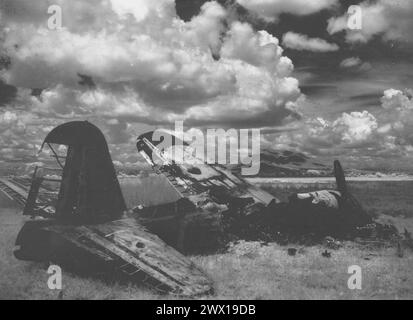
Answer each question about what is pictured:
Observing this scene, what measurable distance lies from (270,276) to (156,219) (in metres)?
4.31

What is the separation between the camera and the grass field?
29.4 feet

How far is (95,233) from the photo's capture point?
1033cm

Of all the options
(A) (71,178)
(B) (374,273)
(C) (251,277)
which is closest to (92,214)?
(A) (71,178)

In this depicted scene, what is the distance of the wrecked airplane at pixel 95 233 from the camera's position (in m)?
9.11

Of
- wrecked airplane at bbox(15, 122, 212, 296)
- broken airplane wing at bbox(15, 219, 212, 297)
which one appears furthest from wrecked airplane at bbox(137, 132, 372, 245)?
broken airplane wing at bbox(15, 219, 212, 297)

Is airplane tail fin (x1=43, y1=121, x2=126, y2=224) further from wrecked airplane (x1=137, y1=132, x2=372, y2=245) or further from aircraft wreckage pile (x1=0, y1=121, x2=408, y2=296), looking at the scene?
wrecked airplane (x1=137, y1=132, x2=372, y2=245)

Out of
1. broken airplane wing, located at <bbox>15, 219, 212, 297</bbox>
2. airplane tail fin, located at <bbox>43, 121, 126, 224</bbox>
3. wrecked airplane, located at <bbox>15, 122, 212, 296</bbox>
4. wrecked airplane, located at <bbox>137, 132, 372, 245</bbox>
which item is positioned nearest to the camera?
broken airplane wing, located at <bbox>15, 219, 212, 297</bbox>

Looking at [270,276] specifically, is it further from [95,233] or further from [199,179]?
[199,179]

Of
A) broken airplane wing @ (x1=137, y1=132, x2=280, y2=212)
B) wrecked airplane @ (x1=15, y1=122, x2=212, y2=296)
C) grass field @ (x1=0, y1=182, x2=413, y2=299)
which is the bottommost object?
grass field @ (x1=0, y1=182, x2=413, y2=299)

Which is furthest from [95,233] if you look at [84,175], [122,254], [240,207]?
[240,207]

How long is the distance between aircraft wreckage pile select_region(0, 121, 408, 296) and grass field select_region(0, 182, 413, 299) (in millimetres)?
557
